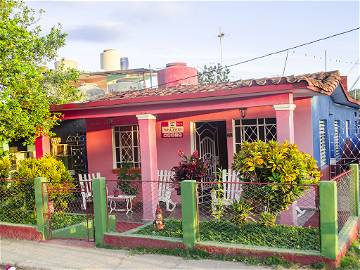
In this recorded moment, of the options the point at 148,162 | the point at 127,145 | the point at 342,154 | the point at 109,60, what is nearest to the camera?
the point at 148,162

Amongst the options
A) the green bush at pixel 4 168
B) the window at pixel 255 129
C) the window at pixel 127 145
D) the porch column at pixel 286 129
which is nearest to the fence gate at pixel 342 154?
the window at pixel 255 129

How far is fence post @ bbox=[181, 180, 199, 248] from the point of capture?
604 centimetres

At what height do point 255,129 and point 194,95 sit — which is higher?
point 194,95

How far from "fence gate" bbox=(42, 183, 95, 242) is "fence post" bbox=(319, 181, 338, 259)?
155 inches

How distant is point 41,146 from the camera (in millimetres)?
10094

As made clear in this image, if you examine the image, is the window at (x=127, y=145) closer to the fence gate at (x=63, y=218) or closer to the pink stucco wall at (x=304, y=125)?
the fence gate at (x=63, y=218)

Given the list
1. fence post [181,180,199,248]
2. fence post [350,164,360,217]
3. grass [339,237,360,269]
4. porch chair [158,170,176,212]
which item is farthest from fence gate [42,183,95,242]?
fence post [350,164,360,217]

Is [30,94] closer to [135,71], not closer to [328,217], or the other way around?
[328,217]

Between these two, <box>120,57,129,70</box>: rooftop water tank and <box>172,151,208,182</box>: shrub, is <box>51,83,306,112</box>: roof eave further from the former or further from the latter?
<box>120,57,129,70</box>: rooftop water tank

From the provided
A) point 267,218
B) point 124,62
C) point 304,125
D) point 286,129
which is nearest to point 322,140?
point 304,125

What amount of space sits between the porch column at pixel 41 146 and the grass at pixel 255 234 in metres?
4.36

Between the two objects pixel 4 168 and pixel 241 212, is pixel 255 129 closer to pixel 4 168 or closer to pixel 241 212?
pixel 241 212

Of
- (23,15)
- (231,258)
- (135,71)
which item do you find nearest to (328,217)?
(231,258)

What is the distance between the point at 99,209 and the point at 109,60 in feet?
73.7
